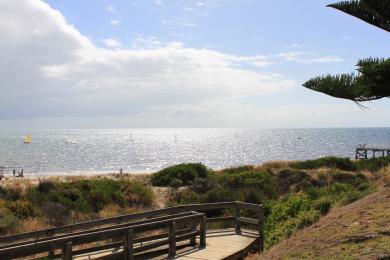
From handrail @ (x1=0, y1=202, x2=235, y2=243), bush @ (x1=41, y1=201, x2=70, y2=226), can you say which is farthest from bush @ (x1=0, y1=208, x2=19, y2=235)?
handrail @ (x1=0, y1=202, x2=235, y2=243)

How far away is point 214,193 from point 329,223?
28.6 ft

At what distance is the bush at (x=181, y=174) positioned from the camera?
26.5 meters

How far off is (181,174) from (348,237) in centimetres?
1840

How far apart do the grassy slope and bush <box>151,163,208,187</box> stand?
50.1 feet

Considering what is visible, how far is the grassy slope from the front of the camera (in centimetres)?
754

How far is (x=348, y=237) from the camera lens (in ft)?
28.5

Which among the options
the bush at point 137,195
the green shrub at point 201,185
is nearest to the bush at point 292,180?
the green shrub at point 201,185

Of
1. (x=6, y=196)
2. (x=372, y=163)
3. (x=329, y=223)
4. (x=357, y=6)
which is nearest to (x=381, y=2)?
(x=357, y=6)

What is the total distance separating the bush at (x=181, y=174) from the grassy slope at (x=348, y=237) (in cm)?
1527

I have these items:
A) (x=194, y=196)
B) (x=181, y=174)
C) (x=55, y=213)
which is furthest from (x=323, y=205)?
(x=181, y=174)

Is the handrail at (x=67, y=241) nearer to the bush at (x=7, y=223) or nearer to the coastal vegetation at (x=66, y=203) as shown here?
the bush at (x=7, y=223)

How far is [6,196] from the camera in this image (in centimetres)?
2077

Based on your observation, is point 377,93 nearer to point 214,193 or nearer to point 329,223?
point 329,223

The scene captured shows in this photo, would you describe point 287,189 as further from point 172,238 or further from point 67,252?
point 67,252
